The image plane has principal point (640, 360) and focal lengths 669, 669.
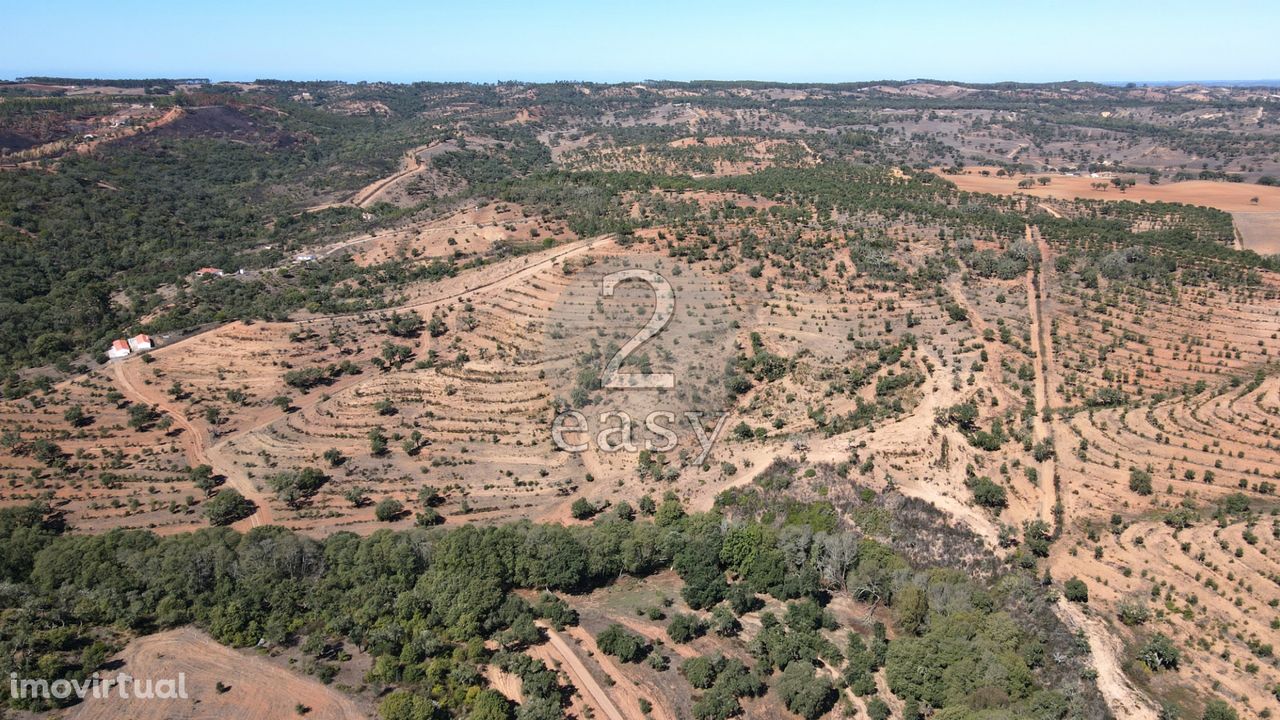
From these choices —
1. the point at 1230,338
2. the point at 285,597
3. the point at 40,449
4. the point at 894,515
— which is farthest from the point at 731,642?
the point at 40,449

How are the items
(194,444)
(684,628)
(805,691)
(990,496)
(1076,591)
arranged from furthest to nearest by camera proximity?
1. (194,444)
2. (990,496)
3. (1076,591)
4. (684,628)
5. (805,691)

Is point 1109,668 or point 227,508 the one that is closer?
point 1109,668

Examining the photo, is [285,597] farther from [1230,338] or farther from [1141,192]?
[1141,192]

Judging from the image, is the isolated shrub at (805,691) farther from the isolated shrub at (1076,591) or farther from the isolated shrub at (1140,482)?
the isolated shrub at (1140,482)

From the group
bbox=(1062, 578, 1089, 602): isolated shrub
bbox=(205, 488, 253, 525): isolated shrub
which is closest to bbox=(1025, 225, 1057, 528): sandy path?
bbox=(1062, 578, 1089, 602): isolated shrub

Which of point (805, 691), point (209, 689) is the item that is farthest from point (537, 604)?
point (209, 689)

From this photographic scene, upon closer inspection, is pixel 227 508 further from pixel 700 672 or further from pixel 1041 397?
pixel 1041 397

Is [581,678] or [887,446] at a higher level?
[887,446]
